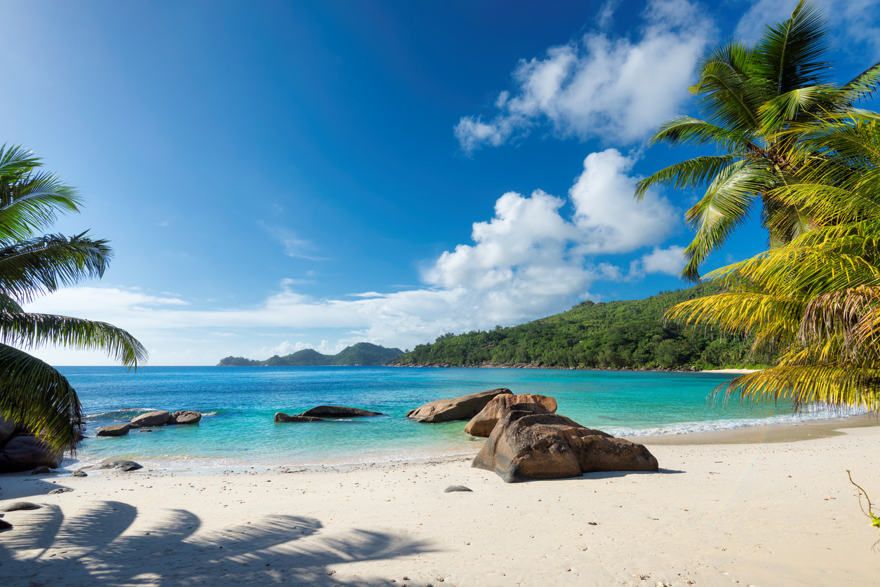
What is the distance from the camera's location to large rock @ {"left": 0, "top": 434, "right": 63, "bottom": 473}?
532 inches

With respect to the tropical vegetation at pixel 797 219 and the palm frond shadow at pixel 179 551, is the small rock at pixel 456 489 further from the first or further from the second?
the tropical vegetation at pixel 797 219

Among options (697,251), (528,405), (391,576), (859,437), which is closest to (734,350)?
(859,437)

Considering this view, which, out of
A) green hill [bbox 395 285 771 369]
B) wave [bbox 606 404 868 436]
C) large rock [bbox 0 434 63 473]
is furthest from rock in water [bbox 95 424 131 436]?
green hill [bbox 395 285 771 369]

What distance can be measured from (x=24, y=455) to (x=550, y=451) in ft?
53.3

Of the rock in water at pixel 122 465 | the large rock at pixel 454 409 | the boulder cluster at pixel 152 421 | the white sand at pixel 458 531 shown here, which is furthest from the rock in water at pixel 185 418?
the white sand at pixel 458 531

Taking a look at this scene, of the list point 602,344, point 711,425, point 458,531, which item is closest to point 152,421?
point 458,531

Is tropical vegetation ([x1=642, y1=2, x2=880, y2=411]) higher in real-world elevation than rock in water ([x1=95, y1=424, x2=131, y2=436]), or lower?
higher

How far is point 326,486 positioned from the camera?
35.9 ft

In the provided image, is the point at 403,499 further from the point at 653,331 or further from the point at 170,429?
the point at 653,331

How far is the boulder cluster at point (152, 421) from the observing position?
22016mm

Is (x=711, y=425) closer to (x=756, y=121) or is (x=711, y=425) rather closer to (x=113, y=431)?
(x=756, y=121)

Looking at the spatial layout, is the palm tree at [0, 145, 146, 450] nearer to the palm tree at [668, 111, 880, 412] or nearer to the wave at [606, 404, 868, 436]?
the palm tree at [668, 111, 880, 412]

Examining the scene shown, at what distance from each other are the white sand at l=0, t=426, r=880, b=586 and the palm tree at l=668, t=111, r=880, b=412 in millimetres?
2321

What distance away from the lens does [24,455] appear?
13.7 metres
